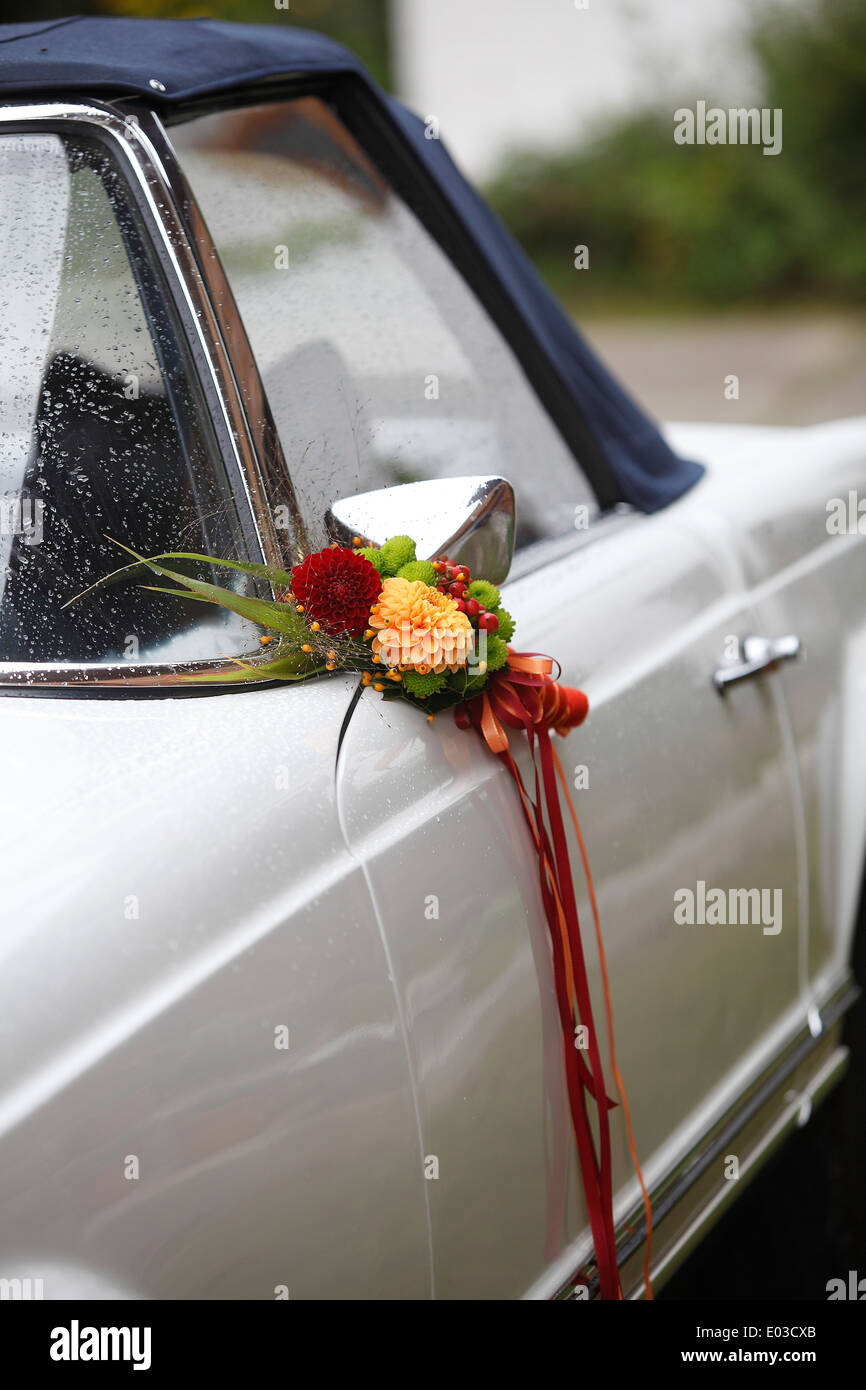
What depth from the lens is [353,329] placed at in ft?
6.84

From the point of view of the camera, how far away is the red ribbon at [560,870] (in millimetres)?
1760

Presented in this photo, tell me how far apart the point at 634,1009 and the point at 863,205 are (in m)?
12.4

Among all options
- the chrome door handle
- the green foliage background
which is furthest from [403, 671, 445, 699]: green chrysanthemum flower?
the green foliage background

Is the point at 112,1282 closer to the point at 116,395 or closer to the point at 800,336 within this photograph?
the point at 116,395

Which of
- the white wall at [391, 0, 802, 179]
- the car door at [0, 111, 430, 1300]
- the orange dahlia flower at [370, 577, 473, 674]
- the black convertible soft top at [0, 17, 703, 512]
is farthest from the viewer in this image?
the white wall at [391, 0, 802, 179]

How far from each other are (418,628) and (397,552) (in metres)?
0.11

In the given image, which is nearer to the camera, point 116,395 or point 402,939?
point 402,939

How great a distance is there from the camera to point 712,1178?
7.34 feet

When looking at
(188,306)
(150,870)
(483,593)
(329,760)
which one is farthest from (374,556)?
(150,870)

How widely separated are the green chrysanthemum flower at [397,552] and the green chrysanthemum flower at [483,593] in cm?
9

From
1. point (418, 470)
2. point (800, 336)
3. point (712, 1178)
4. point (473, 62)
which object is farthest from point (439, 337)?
point (473, 62)

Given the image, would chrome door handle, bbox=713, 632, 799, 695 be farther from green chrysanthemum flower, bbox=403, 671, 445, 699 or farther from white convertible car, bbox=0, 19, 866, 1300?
green chrysanthemum flower, bbox=403, 671, 445, 699

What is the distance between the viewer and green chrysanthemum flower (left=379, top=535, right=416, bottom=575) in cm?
168

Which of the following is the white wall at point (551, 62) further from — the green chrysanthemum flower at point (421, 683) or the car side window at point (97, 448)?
the green chrysanthemum flower at point (421, 683)
